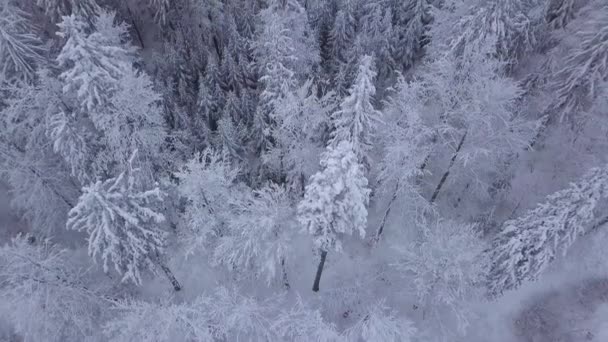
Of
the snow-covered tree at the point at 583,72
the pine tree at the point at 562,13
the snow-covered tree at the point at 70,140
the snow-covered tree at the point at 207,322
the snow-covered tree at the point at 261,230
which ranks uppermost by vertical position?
the pine tree at the point at 562,13

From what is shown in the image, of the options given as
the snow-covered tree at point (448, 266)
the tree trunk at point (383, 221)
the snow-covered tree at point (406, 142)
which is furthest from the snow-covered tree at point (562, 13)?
the tree trunk at point (383, 221)

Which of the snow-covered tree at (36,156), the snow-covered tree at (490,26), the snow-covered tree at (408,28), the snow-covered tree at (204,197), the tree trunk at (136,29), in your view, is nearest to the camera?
the snow-covered tree at (204,197)

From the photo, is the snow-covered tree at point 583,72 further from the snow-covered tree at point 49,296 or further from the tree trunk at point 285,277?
the snow-covered tree at point 49,296

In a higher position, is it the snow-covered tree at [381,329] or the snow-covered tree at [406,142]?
the snow-covered tree at [406,142]

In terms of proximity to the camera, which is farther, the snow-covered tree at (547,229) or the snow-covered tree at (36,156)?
the snow-covered tree at (36,156)

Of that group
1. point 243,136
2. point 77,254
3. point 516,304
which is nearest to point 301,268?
point 243,136

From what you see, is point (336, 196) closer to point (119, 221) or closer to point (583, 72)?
point (119, 221)

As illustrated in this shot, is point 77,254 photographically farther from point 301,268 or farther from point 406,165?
point 406,165

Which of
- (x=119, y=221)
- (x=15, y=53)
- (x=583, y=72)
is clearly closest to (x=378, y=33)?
(x=583, y=72)
